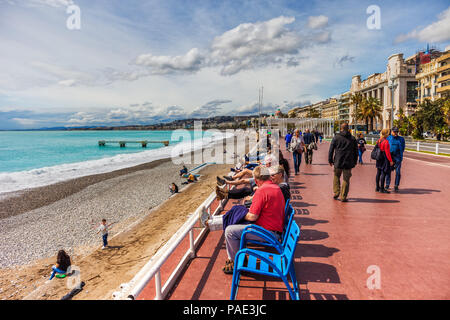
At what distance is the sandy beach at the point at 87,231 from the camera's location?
5.83m

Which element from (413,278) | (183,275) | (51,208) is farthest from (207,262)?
(51,208)

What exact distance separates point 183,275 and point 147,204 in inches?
376

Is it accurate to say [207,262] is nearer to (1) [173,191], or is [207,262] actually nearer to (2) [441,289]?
(2) [441,289]

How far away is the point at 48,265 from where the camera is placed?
701 centimetres

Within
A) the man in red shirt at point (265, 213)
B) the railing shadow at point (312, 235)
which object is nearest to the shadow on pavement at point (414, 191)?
the railing shadow at point (312, 235)

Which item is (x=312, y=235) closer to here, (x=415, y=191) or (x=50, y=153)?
(x=415, y=191)

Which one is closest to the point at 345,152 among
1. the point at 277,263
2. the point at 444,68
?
the point at 277,263

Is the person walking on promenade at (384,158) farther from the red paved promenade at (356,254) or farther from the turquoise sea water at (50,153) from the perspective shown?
the turquoise sea water at (50,153)

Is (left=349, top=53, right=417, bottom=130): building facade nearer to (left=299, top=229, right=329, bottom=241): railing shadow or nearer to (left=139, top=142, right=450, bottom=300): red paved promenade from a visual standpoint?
(left=139, top=142, right=450, bottom=300): red paved promenade

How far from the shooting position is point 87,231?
927 cm

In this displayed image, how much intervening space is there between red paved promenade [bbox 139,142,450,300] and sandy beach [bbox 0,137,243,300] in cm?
265

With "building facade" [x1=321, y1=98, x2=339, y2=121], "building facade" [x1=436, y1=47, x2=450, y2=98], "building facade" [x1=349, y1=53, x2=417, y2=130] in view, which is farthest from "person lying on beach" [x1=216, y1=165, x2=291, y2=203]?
"building facade" [x1=321, y1=98, x2=339, y2=121]

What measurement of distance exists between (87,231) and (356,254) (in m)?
8.81

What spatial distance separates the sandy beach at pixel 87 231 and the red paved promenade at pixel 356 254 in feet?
8.69
